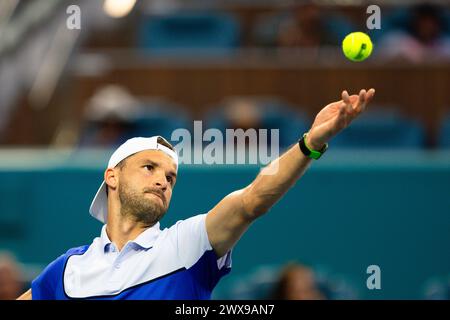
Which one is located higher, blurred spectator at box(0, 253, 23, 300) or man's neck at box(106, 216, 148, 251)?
blurred spectator at box(0, 253, 23, 300)

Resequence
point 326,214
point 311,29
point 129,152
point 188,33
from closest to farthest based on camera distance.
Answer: point 129,152 → point 326,214 → point 311,29 → point 188,33

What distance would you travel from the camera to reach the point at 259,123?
23.7 feet

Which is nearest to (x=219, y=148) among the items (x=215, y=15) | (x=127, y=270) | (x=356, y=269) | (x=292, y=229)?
(x=292, y=229)

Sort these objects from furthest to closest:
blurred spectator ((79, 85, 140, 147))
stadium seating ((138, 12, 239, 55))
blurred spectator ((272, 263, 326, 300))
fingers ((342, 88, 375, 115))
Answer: stadium seating ((138, 12, 239, 55)) < blurred spectator ((79, 85, 140, 147)) < blurred spectator ((272, 263, 326, 300)) < fingers ((342, 88, 375, 115))

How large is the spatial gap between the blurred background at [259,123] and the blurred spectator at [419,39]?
2cm

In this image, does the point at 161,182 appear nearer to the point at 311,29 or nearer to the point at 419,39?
the point at 311,29

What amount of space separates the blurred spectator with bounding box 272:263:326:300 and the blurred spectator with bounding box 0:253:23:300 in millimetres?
1443

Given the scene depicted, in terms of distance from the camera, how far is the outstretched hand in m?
3.38

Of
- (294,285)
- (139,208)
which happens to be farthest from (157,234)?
(294,285)

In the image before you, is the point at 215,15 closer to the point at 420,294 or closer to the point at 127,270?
the point at 420,294

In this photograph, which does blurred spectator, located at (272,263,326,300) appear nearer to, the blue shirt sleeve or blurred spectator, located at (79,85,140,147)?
blurred spectator, located at (79,85,140,147)

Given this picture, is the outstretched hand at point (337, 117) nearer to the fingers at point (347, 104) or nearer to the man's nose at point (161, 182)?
the fingers at point (347, 104)

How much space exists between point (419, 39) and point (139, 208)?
4.63 m

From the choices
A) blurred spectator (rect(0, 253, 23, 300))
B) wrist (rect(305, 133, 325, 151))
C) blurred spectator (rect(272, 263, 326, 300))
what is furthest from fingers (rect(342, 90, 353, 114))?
blurred spectator (rect(0, 253, 23, 300))
